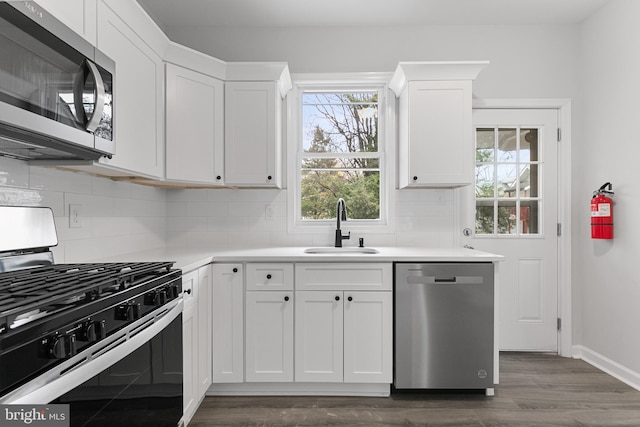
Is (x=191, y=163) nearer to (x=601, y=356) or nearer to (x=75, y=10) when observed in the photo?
(x=75, y=10)

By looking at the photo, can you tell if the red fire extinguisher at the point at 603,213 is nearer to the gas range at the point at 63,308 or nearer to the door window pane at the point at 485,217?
the door window pane at the point at 485,217

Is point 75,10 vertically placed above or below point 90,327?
above

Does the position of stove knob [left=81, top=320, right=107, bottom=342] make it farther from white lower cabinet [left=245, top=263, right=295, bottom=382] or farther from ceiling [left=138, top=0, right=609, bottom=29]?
ceiling [left=138, top=0, right=609, bottom=29]

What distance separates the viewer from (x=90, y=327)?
1111mm

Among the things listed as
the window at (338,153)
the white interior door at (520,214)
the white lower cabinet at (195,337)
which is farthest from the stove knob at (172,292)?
the white interior door at (520,214)

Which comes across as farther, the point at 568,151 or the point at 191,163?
the point at 568,151

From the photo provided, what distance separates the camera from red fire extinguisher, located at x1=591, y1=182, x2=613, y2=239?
9.12 feet

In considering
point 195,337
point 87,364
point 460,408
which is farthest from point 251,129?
point 460,408

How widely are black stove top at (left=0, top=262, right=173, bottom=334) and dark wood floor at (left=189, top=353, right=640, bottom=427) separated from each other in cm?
112

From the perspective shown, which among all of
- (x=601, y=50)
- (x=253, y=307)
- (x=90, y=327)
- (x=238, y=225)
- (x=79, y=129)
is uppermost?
(x=601, y=50)

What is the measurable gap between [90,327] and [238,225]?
2.12 meters

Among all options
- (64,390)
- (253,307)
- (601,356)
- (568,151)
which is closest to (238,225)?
(253,307)

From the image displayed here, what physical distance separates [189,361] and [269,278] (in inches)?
26.0

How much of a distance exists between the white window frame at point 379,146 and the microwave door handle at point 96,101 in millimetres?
1779
